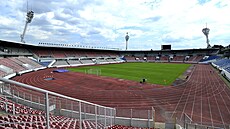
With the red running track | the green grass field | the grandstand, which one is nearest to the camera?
the grandstand

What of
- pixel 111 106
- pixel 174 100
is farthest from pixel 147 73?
pixel 111 106

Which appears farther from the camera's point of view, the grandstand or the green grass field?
the green grass field

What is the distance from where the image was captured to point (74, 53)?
7712cm

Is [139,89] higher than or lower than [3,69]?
lower

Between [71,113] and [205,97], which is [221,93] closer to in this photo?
[205,97]

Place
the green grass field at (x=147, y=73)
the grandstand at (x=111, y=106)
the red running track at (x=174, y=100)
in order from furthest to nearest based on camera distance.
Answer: the green grass field at (x=147, y=73) < the red running track at (x=174, y=100) < the grandstand at (x=111, y=106)

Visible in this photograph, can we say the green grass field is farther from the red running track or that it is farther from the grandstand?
the red running track

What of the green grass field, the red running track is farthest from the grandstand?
the green grass field

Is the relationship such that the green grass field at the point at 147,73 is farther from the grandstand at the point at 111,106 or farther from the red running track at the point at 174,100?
the red running track at the point at 174,100

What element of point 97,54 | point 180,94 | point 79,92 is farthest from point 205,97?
point 97,54

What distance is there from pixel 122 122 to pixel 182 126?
4278 mm

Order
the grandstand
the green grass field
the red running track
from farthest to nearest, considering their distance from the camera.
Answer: the green grass field < the red running track < the grandstand

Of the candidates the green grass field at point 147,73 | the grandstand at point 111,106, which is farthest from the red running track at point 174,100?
the green grass field at point 147,73

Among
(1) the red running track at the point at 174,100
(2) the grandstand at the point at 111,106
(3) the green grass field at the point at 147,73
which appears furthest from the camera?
(3) the green grass field at the point at 147,73
